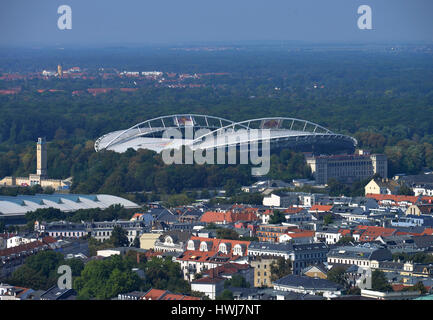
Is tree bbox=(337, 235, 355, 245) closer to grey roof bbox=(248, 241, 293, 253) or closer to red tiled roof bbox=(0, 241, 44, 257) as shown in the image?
grey roof bbox=(248, 241, 293, 253)

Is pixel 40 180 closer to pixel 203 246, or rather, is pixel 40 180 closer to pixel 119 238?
pixel 119 238

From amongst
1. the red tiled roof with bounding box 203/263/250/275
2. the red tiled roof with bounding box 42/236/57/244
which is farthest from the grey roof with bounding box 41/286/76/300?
the red tiled roof with bounding box 42/236/57/244

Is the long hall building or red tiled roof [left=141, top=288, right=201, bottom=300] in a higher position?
red tiled roof [left=141, top=288, right=201, bottom=300]

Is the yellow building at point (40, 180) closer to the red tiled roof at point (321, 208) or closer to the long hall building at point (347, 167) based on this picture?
the long hall building at point (347, 167)

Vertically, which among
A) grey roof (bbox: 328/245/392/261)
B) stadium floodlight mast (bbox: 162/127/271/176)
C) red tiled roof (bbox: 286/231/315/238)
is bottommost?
red tiled roof (bbox: 286/231/315/238)

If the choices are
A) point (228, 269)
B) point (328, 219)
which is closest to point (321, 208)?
point (328, 219)

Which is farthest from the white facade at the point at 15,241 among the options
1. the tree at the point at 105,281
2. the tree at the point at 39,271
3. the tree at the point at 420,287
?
the tree at the point at 420,287

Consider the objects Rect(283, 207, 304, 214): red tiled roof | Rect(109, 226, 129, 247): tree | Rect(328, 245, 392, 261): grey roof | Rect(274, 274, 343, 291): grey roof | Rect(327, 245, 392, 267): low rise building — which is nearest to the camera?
Rect(274, 274, 343, 291): grey roof

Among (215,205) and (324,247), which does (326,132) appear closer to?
(215,205)
